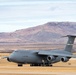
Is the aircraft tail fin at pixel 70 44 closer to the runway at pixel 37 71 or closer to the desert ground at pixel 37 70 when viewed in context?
the desert ground at pixel 37 70

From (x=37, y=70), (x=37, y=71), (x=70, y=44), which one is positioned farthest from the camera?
(x=70, y=44)

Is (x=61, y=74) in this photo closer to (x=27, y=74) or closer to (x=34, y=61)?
(x=27, y=74)

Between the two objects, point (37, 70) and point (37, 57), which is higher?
point (37, 57)

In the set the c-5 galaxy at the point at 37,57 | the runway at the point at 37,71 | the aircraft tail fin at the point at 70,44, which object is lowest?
the runway at the point at 37,71

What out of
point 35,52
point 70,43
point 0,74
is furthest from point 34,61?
point 0,74

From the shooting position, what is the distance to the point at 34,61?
262 feet

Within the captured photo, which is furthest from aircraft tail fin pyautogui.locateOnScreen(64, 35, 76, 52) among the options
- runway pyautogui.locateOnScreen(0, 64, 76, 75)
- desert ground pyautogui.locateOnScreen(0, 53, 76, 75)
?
runway pyautogui.locateOnScreen(0, 64, 76, 75)

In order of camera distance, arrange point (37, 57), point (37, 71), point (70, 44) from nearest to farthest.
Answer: point (37, 71) → point (37, 57) → point (70, 44)

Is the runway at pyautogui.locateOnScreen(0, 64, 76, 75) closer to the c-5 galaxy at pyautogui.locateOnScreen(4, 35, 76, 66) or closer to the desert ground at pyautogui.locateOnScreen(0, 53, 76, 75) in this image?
the desert ground at pyautogui.locateOnScreen(0, 53, 76, 75)

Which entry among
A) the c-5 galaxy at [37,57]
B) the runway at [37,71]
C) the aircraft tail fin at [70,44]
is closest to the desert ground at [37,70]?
the runway at [37,71]

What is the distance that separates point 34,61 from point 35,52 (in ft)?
5.27

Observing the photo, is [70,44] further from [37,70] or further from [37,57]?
[37,70]

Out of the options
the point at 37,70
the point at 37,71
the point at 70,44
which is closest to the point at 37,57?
the point at 70,44

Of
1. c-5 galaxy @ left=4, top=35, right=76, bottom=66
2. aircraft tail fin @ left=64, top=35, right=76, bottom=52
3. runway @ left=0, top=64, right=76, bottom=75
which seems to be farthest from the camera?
aircraft tail fin @ left=64, top=35, right=76, bottom=52
